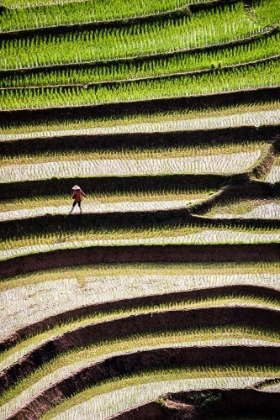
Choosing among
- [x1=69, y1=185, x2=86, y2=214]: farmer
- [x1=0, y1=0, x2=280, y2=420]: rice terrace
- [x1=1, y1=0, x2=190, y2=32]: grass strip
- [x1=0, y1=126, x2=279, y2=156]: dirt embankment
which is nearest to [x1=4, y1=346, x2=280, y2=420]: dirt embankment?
[x1=0, y1=0, x2=280, y2=420]: rice terrace

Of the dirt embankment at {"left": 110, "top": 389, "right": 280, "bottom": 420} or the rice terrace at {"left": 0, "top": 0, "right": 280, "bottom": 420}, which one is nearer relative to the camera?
the dirt embankment at {"left": 110, "top": 389, "right": 280, "bottom": 420}

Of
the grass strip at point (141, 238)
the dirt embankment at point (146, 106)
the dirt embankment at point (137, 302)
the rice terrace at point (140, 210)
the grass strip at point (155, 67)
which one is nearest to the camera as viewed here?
the dirt embankment at point (137, 302)

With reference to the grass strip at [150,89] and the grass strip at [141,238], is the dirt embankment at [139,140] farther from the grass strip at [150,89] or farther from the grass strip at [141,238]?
the grass strip at [141,238]

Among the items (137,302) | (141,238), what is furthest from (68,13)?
(137,302)

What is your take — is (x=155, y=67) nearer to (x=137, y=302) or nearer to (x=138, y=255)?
(x=138, y=255)

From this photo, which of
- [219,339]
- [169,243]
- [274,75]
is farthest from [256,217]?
[274,75]

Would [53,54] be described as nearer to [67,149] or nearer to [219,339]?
[67,149]

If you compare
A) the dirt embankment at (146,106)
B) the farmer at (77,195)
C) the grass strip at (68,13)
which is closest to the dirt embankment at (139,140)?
the dirt embankment at (146,106)

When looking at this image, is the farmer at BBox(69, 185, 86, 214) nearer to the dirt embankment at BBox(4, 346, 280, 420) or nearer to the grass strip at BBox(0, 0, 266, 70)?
the dirt embankment at BBox(4, 346, 280, 420)
